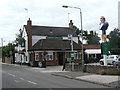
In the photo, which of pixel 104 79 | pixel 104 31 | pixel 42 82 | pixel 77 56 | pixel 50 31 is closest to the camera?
pixel 42 82

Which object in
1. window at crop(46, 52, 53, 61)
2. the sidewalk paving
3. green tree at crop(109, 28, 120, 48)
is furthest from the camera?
green tree at crop(109, 28, 120, 48)

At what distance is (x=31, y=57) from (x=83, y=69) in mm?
23041

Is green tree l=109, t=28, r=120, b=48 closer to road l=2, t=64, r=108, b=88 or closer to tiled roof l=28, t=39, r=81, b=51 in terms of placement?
tiled roof l=28, t=39, r=81, b=51

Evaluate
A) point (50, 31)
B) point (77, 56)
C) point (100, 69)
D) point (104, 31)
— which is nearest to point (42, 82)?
point (100, 69)

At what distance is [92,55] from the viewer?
184 feet

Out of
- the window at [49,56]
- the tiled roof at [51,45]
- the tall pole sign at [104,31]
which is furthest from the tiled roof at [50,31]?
the tall pole sign at [104,31]

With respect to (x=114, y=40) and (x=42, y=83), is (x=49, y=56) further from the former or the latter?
(x=114, y=40)

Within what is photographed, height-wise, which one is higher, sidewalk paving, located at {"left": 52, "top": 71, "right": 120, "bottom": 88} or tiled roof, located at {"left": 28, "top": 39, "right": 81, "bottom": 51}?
tiled roof, located at {"left": 28, "top": 39, "right": 81, "bottom": 51}

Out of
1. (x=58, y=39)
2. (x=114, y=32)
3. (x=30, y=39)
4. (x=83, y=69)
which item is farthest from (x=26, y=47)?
(x=114, y=32)

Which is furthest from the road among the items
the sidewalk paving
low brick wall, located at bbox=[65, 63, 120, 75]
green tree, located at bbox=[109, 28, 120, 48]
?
green tree, located at bbox=[109, 28, 120, 48]

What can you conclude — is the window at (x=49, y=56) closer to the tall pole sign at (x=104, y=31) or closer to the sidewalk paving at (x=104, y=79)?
the tall pole sign at (x=104, y=31)

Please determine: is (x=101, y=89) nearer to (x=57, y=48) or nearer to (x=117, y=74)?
(x=117, y=74)

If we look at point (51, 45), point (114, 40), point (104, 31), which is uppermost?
point (114, 40)

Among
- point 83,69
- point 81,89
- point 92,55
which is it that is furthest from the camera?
point 92,55
